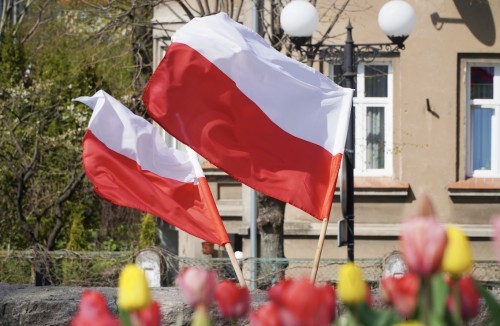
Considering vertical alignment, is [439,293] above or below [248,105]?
below

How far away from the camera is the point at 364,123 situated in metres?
16.7

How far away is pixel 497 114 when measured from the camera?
16.8 metres

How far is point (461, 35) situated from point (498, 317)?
14.5 m

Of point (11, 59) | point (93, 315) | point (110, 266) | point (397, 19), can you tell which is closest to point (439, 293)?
point (93, 315)

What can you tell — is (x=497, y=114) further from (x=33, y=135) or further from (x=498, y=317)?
(x=498, y=317)

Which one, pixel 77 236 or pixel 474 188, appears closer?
pixel 474 188

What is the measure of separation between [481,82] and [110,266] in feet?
21.4

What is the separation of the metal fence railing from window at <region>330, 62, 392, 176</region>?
4039mm

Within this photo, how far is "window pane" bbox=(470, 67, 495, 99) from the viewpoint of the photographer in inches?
662

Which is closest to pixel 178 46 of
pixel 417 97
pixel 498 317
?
pixel 498 317

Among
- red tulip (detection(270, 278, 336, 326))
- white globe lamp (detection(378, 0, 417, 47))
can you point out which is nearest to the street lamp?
white globe lamp (detection(378, 0, 417, 47))

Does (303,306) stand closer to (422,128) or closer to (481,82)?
(422,128)

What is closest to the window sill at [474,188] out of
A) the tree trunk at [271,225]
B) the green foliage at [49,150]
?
the tree trunk at [271,225]

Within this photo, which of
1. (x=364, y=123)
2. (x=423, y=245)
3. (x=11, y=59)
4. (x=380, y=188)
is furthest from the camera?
(x=11, y=59)
